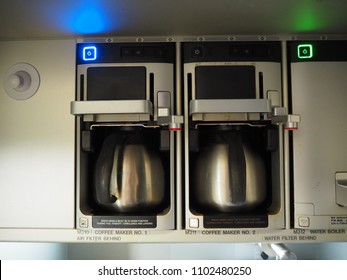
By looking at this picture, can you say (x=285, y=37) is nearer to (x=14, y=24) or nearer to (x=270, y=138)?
(x=270, y=138)

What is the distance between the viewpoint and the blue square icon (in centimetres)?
86

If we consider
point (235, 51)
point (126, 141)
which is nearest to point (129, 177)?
point (126, 141)

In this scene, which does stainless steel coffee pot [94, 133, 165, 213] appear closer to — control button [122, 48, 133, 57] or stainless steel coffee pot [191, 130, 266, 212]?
stainless steel coffee pot [191, 130, 266, 212]

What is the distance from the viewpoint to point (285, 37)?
33.8 inches

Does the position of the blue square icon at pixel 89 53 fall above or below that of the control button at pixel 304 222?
above

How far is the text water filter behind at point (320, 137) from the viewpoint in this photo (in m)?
0.80

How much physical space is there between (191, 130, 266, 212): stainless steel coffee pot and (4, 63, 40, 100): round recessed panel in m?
0.51

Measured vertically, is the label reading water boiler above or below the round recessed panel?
below

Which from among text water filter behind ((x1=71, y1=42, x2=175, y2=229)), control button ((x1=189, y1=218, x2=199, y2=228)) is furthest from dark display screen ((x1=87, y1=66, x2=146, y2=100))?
control button ((x1=189, y1=218, x2=199, y2=228))

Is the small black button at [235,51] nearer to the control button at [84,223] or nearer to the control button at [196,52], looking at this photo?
the control button at [196,52]

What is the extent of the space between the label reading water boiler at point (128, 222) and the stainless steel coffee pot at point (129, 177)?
0.03 m

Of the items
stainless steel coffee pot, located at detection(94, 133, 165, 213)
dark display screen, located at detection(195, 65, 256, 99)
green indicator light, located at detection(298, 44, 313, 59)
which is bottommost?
stainless steel coffee pot, located at detection(94, 133, 165, 213)

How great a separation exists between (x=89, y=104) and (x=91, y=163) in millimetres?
205

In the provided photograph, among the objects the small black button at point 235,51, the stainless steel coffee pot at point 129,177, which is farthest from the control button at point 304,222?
the small black button at point 235,51
